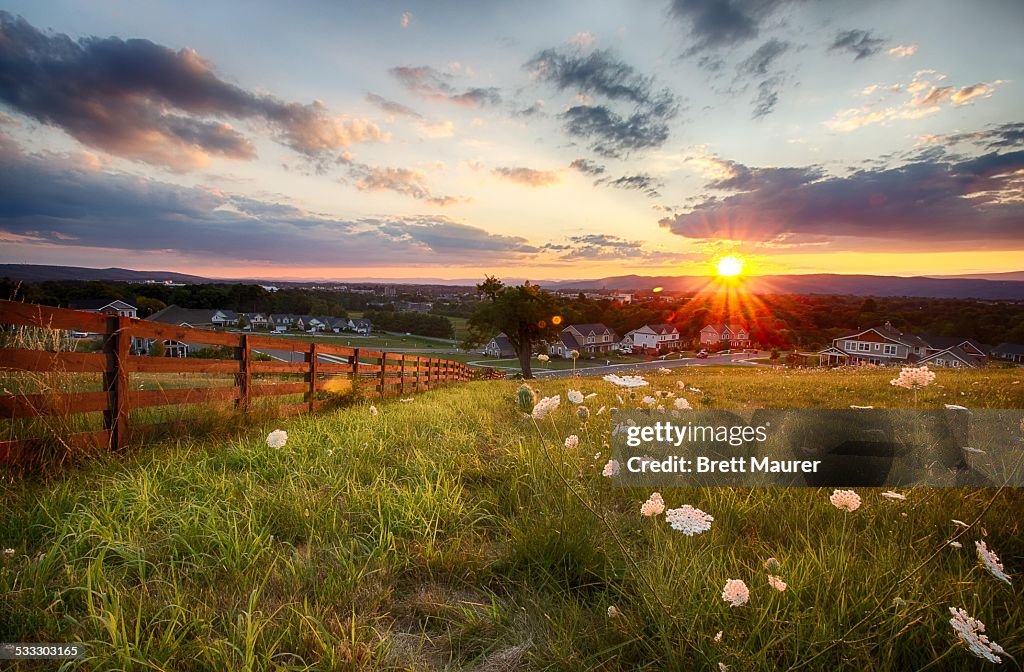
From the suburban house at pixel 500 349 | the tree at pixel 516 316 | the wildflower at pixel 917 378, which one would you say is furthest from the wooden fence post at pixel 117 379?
the suburban house at pixel 500 349

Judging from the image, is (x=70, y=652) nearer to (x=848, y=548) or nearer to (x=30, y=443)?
(x=30, y=443)

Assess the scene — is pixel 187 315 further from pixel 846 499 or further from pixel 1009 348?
pixel 1009 348

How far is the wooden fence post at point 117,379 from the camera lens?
410 centimetres

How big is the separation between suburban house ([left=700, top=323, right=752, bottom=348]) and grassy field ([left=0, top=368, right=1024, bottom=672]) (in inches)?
4006

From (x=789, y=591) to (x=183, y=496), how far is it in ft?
12.1

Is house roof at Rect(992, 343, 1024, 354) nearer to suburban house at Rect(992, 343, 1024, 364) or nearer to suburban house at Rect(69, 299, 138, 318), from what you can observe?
suburban house at Rect(992, 343, 1024, 364)

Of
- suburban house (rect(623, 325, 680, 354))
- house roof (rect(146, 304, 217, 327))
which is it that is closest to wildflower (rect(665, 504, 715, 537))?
house roof (rect(146, 304, 217, 327))

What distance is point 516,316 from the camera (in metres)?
45.1

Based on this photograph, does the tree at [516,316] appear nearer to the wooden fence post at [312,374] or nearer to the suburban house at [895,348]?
the suburban house at [895,348]

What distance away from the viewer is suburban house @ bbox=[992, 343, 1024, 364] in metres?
43.3

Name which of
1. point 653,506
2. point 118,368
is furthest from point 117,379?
point 653,506

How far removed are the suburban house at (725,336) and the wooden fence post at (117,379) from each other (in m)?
103

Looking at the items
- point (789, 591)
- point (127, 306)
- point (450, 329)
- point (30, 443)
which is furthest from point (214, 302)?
point (789, 591)

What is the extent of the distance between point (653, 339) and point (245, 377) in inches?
3786
